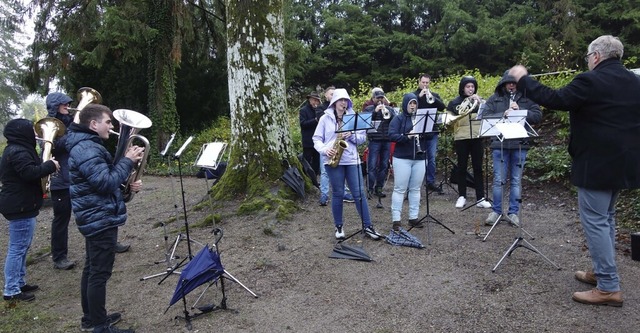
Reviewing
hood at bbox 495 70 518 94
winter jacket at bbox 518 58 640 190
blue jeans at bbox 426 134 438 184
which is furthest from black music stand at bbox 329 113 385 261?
blue jeans at bbox 426 134 438 184

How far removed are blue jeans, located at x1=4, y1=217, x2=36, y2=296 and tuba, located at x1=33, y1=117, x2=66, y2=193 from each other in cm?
47

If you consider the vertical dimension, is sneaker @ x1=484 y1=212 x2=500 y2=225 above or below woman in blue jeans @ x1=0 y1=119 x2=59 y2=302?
below

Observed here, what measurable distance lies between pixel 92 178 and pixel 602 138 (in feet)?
14.6

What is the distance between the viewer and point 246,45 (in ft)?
24.9

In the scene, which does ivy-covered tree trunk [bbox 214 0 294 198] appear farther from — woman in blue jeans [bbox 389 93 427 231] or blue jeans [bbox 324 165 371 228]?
woman in blue jeans [bbox 389 93 427 231]

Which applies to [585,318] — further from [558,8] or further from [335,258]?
[558,8]

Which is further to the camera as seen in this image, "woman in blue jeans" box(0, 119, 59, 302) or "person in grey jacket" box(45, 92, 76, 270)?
"person in grey jacket" box(45, 92, 76, 270)

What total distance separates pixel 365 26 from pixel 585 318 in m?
26.7

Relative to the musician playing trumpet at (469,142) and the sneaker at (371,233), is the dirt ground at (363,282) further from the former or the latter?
the musician playing trumpet at (469,142)

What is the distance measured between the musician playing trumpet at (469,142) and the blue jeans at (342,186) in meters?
2.41

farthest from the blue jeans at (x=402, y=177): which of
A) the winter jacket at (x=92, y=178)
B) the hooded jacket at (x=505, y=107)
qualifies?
the winter jacket at (x=92, y=178)

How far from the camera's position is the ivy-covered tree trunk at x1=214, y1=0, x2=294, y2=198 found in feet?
25.0

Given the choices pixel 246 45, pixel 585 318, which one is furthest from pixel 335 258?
pixel 246 45

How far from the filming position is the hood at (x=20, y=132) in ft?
15.7
